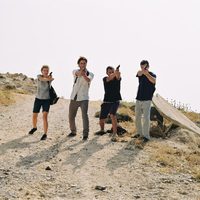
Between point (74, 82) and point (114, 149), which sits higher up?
point (74, 82)

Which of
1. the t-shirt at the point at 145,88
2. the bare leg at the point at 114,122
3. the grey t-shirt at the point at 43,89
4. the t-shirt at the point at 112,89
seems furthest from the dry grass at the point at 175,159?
the grey t-shirt at the point at 43,89

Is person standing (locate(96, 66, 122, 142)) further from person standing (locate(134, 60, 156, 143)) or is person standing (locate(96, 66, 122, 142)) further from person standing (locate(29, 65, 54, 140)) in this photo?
person standing (locate(29, 65, 54, 140))

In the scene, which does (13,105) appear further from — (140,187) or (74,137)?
(140,187)

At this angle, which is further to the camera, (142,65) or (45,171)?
(142,65)

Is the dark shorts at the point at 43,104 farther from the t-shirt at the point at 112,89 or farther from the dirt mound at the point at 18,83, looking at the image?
the dirt mound at the point at 18,83

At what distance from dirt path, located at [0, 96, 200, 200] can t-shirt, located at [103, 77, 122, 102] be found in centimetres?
125

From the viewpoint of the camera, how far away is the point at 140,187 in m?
8.67

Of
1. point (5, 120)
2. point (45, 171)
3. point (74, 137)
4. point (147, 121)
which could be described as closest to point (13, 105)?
point (5, 120)

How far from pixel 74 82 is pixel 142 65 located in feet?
6.76

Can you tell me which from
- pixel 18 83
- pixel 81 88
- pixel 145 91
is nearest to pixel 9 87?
pixel 18 83

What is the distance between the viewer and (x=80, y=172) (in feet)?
30.5

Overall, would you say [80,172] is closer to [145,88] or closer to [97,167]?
[97,167]

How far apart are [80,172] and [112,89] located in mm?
4062

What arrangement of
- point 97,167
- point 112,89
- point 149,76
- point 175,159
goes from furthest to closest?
point 112,89, point 149,76, point 175,159, point 97,167
